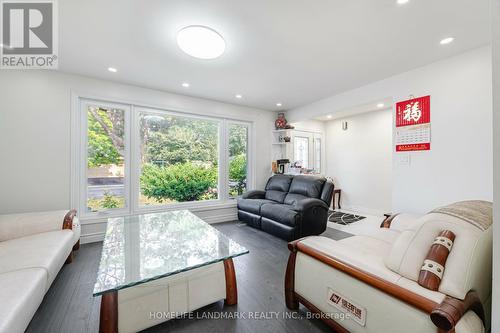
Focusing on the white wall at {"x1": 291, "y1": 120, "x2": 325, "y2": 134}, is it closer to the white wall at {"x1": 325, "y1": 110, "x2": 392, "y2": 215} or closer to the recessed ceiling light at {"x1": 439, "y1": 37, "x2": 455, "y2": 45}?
the white wall at {"x1": 325, "y1": 110, "x2": 392, "y2": 215}

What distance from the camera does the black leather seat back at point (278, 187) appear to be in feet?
13.5

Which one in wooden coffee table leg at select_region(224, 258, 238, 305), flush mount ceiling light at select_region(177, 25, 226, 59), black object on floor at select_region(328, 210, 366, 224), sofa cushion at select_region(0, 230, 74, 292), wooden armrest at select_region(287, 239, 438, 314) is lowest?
black object on floor at select_region(328, 210, 366, 224)

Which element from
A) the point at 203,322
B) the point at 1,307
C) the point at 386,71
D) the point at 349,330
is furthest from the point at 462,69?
the point at 1,307

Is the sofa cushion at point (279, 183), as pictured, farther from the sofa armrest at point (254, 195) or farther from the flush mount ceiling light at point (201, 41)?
the flush mount ceiling light at point (201, 41)

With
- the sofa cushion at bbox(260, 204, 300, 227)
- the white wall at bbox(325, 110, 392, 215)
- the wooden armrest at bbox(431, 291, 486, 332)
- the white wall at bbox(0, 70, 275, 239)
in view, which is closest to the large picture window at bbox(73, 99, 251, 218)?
the white wall at bbox(0, 70, 275, 239)

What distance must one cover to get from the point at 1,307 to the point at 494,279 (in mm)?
2468

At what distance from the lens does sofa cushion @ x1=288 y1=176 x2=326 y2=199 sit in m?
3.64

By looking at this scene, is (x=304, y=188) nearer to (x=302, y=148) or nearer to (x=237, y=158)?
(x=237, y=158)

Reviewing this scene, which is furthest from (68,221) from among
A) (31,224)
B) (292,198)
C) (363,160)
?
(363,160)

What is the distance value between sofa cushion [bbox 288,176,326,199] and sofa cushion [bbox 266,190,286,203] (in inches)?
7.3

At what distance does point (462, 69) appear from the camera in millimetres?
2363

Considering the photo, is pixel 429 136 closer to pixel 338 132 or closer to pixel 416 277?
pixel 416 277

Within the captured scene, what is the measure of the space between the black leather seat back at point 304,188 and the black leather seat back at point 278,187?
4.6 inches

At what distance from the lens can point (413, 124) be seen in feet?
9.16
